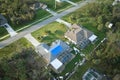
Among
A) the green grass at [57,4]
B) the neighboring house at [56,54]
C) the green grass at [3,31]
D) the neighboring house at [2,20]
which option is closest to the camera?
the neighboring house at [56,54]

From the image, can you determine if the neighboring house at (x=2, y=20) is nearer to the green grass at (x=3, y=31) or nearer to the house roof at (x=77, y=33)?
the green grass at (x=3, y=31)

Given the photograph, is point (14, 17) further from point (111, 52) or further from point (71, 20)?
point (111, 52)

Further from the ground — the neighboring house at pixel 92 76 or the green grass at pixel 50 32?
the green grass at pixel 50 32

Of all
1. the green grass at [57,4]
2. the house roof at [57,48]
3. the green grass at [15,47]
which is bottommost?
the green grass at [15,47]

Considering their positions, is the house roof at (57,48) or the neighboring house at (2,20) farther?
the neighboring house at (2,20)

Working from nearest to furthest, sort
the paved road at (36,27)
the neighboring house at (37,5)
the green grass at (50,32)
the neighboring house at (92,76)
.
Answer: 1. the neighboring house at (92,76)
2. the paved road at (36,27)
3. the green grass at (50,32)
4. the neighboring house at (37,5)

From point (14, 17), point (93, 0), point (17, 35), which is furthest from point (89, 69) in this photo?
point (93, 0)

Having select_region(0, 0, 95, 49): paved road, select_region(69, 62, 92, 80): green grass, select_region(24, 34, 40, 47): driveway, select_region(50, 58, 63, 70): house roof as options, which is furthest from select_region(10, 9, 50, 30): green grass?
select_region(69, 62, 92, 80): green grass

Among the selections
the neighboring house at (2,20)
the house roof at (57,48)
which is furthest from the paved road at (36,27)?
the house roof at (57,48)
